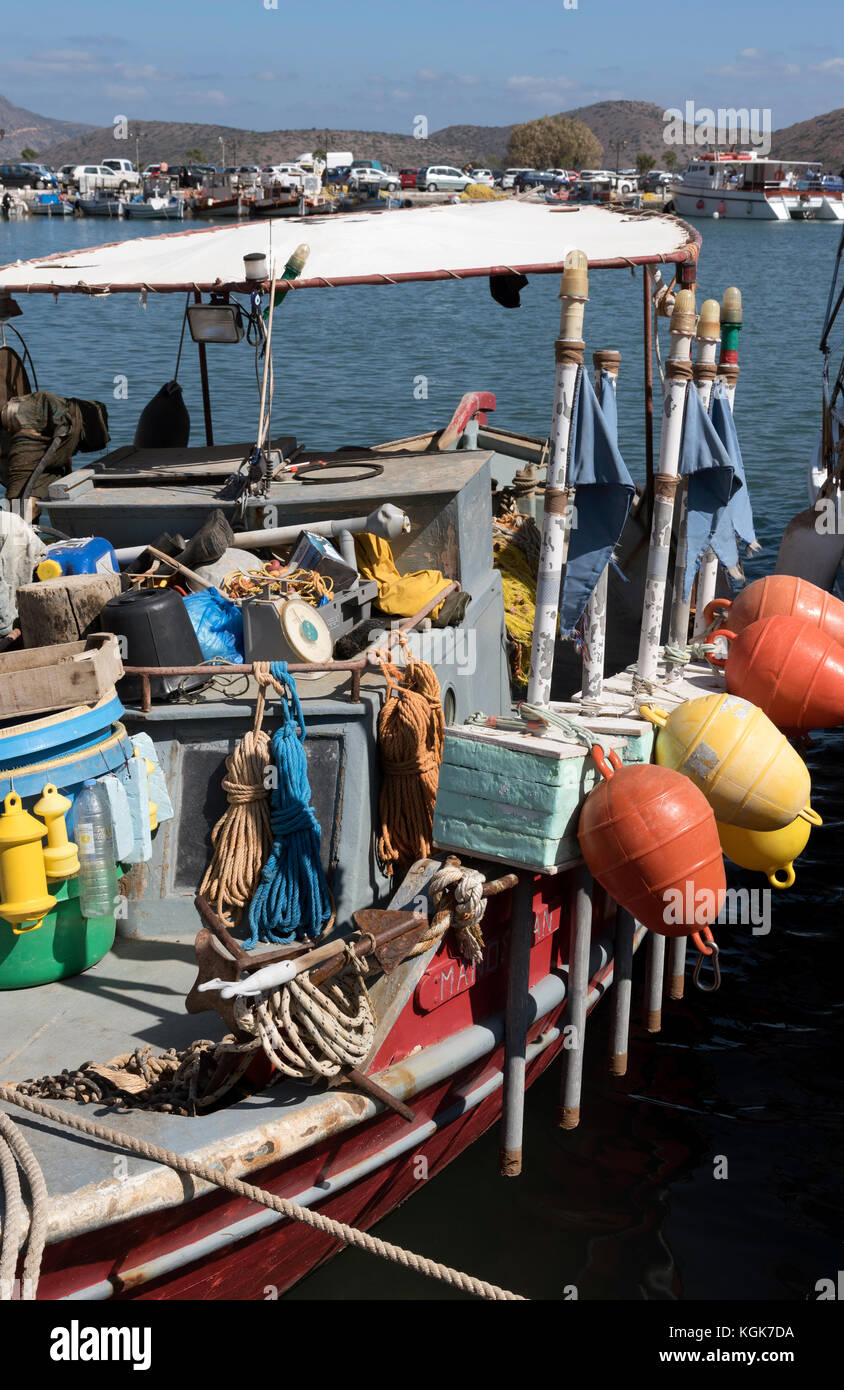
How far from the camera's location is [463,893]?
555cm

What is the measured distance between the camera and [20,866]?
549 cm

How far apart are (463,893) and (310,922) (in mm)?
992

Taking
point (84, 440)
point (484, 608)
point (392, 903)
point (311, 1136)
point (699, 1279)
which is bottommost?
point (699, 1279)

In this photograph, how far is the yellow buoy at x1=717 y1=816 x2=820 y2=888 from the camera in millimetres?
6473

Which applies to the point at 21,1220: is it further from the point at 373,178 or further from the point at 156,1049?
the point at 373,178

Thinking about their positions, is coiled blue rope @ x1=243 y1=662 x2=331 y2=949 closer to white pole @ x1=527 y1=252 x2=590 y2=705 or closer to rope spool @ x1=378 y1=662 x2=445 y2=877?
rope spool @ x1=378 y1=662 x2=445 y2=877

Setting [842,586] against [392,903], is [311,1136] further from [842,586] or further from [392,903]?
[842,586]

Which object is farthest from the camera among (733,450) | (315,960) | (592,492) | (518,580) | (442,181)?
(442,181)

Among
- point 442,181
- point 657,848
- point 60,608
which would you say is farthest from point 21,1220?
point 442,181

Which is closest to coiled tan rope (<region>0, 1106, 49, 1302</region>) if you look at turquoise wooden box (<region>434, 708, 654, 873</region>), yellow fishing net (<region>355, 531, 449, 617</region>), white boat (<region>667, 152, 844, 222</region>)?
turquoise wooden box (<region>434, 708, 654, 873</region>)

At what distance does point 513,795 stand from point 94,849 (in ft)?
6.22

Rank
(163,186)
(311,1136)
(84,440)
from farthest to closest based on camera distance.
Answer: (163,186) → (84,440) → (311,1136)
